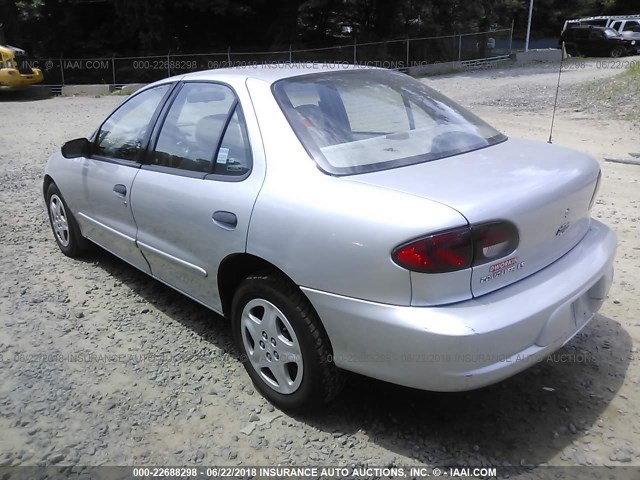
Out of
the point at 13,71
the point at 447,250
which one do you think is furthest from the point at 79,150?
the point at 13,71

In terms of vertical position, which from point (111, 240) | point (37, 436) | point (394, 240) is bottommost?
point (37, 436)

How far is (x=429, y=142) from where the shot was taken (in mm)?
3059

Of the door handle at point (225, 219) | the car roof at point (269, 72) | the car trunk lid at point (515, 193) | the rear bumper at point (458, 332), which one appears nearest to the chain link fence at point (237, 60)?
→ the car roof at point (269, 72)

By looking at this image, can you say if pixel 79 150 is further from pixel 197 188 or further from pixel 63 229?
pixel 197 188

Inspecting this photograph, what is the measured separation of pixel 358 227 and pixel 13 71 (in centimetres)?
2044

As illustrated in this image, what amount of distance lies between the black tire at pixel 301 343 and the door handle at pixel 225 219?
0.29 m

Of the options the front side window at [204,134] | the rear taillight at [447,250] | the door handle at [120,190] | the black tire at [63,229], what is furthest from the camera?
the black tire at [63,229]

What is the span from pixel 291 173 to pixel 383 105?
96 centimetres

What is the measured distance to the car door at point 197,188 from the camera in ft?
9.73

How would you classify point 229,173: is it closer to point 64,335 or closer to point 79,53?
point 64,335

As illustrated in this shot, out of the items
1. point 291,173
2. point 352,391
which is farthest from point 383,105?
point 352,391

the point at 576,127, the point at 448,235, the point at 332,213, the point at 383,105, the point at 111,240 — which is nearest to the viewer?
the point at 448,235

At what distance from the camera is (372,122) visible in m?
3.29

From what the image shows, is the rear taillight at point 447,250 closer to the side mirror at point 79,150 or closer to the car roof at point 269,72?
the car roof at point 269,72
